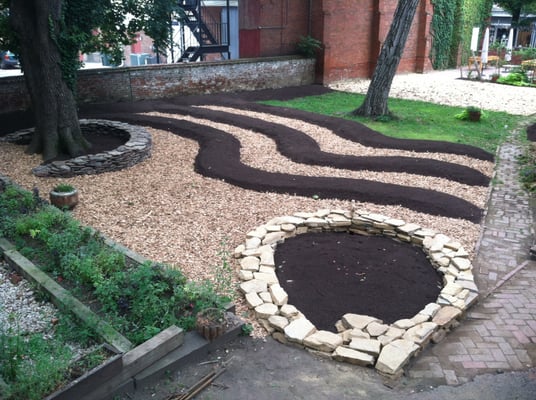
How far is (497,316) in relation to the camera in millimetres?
4941

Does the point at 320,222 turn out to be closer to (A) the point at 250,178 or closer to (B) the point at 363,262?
(B) the point at 363,262

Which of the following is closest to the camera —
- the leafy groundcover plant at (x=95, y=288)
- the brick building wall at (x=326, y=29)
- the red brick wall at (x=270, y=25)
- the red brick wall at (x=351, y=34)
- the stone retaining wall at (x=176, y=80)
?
the leafy groundcover plant at (x=95, y=288)

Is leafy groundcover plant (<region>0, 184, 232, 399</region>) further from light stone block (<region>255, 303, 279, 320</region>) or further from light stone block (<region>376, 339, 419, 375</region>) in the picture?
light stone block (<region>376, 339, 419, 375</region>)

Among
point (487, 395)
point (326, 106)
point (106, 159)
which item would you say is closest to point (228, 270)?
point (487, 395)

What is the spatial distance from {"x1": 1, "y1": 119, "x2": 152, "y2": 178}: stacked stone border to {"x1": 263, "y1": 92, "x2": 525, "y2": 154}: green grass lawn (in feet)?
20.4

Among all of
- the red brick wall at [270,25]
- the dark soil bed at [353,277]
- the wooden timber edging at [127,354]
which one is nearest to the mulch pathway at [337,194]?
the dark soil bed at [353,277]

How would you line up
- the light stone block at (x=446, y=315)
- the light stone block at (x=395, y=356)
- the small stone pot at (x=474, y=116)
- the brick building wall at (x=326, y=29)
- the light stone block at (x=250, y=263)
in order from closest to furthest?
the light stone block at (x=395, y=356) < the light stone block at (x=446, y=315) < the light stone block at (x=250, y=263) < the small stone pot at (x=474, y=116) < the brick building wall at (x=326, y=29)

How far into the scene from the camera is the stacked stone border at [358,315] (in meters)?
4.24

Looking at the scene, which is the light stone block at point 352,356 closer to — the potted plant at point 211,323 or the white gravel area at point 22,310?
the potted plant at point 211,323

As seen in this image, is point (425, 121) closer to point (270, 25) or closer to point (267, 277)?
point (270, 25)

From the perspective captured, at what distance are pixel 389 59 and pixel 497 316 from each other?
10.1 meters

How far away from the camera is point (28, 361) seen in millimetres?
Result: 3711

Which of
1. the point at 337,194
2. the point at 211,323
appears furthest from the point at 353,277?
the point at 337,194

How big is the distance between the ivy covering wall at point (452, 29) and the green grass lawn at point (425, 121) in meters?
11.5
